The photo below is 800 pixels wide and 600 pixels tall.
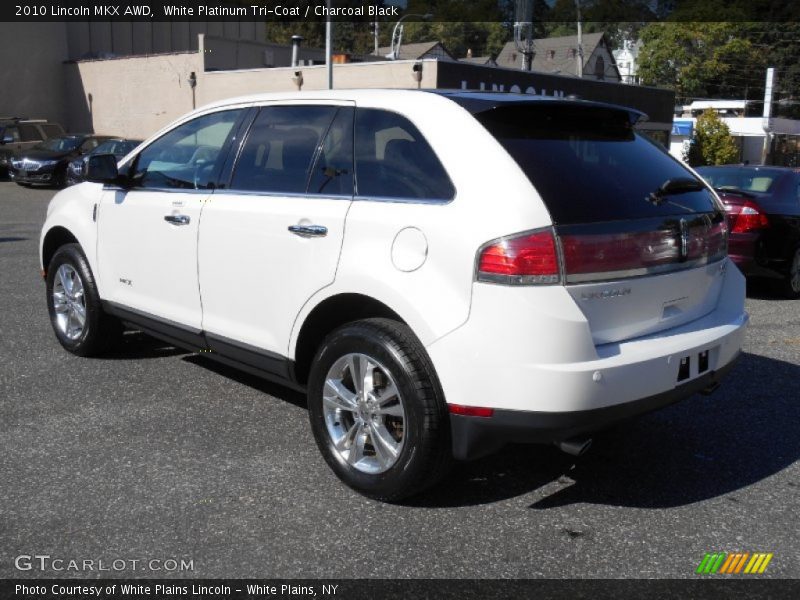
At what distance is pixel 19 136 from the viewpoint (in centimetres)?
2473

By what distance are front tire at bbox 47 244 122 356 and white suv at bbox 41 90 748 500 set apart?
1.09 meters

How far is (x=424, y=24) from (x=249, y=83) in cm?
8425

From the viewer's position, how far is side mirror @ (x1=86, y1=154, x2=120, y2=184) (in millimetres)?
5148

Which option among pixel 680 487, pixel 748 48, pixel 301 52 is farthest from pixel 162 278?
pixel 748 48

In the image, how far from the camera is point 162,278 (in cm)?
482

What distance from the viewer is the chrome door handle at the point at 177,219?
181 inches

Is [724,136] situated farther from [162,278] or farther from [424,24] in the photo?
[424,24]

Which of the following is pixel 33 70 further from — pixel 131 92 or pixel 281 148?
pixel 281 148

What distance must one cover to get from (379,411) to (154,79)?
32776 millimetres

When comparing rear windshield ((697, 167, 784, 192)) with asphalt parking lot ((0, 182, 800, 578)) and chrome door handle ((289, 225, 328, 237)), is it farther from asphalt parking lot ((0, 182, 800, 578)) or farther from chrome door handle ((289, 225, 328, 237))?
chrome door handle ((289, 225, 328, 237))

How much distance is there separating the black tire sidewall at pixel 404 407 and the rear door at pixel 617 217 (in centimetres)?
77

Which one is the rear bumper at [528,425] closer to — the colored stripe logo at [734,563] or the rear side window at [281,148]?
the colored stripe logo at [734,563]

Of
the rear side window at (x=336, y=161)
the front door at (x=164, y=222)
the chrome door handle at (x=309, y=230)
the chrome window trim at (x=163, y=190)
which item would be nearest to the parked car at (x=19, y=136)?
the chrome window trim at (x=163, y=190)

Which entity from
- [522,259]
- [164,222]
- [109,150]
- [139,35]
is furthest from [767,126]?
[522,259]
